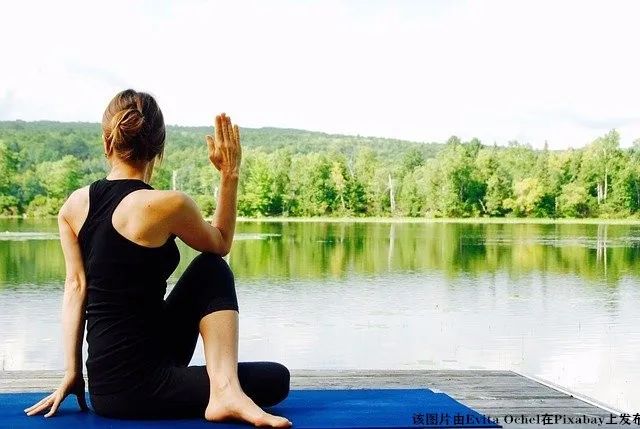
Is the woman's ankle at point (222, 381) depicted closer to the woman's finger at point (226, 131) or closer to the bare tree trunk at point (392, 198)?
the woman's finger at point (226, 131)

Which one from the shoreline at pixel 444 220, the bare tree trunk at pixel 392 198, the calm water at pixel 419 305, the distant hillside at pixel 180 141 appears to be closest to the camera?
the calm water at pixel 419 305

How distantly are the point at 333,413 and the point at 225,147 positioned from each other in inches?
30.4

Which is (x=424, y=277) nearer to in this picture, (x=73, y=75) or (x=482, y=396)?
(x=482, y=396)

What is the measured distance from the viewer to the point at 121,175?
2.27 m

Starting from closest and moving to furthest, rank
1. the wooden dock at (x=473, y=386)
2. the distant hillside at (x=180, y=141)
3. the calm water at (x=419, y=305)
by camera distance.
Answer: the wooden dock at (x=473, y=386) → the calm water at (x=419, y=305) → the distant hillside at (x=180, y=141)

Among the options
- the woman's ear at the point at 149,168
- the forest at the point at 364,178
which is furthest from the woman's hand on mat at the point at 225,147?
the forest at the point at 364,178

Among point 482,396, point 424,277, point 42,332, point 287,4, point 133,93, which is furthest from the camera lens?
point 287,4

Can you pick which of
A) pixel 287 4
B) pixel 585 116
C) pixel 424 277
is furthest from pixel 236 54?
pixel 424 277

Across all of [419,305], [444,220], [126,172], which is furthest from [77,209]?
[444,220]

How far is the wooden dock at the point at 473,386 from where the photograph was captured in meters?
3.25

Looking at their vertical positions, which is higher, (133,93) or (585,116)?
(585,116)

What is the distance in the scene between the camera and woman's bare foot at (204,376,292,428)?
89.0 inches

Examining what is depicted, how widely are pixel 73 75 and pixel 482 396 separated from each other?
49560 millimetres

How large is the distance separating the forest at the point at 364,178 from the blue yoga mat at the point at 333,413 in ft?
119
